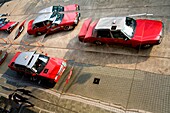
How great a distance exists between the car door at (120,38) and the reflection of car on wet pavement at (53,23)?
485 cm

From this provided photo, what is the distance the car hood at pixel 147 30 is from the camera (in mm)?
10969

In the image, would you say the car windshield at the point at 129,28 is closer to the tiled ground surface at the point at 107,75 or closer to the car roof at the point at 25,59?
the tiled ground surface at the point at 107,75

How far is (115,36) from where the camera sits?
475 inches

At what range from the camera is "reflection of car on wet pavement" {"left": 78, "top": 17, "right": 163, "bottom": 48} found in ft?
36.3

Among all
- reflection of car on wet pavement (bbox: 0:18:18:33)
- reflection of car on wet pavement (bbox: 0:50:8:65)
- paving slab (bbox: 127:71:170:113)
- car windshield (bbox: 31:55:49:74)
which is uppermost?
reflection of car on wet pavement (bbox: 0:18:18:33)

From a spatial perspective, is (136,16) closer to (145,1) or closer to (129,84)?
(145,1)

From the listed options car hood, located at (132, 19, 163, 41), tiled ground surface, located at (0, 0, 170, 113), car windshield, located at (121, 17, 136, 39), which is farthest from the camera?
car windshield, located at (121, 17, 136, 39)

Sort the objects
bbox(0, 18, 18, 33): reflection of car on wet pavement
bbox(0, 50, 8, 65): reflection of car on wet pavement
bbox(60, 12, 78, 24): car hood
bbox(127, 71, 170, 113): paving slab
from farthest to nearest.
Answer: bbox(0, 18, 18, 33): reflection of car on wet pavement → bbox(0, 50, 8, 65): reflection of car on wet pavement → bbox(60, 12, 78, 24): car hood → bbox(127, 71, 170, 113): paving slab

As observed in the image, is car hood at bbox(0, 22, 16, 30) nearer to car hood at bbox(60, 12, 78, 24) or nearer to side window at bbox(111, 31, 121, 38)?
car hood at bbox(60, 12, 78, 24)

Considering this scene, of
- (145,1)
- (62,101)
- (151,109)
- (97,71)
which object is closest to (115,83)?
(97,71)

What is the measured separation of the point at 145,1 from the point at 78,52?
6993mm

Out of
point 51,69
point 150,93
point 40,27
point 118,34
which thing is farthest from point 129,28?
point 40,27

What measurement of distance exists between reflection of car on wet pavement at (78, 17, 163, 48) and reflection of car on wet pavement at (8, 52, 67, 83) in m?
2.96

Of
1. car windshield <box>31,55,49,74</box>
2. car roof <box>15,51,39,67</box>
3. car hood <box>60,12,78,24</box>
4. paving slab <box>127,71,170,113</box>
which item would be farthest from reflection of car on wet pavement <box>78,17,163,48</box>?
car roof <box>15,51,39,67</box>
